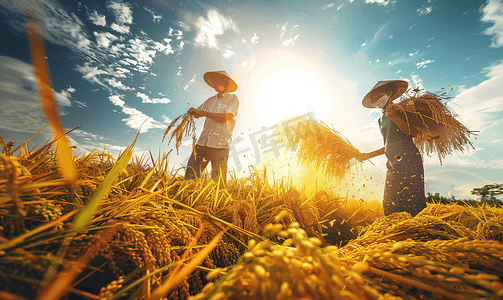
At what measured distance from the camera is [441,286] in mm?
335

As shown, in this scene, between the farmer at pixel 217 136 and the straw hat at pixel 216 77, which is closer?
the farmer at pixel 217 136

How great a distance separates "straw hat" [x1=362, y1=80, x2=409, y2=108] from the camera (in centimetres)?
321

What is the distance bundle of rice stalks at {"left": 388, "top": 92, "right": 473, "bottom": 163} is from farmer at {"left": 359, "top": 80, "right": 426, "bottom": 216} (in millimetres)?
161

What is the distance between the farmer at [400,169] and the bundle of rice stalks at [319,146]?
592 millimetres

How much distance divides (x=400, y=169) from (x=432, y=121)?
3.20 ft

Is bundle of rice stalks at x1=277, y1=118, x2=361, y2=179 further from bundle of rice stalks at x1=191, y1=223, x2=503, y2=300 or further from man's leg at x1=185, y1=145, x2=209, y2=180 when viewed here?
bundle of rice stalks at x1=191, y1=223, x2=503, y2=300

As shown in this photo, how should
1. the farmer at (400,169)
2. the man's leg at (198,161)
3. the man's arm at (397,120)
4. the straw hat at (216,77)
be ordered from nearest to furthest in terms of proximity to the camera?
the farmer at (400,169) → the man's arm at (397,120) → the man's leg at (198,161) → the straw hat at (216,77)

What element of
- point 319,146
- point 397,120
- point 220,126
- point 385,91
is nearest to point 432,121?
point 397,120

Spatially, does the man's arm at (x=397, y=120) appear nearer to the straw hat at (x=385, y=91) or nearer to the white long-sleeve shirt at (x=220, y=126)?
the straw hat at (x=385, y=91)

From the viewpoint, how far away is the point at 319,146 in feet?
11.3

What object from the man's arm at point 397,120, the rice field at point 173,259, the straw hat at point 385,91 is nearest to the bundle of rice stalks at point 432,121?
the man's arm at point 397,120

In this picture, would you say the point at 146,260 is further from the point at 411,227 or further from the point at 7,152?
the point at 411,227

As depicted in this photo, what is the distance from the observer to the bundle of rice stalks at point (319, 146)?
130 inches

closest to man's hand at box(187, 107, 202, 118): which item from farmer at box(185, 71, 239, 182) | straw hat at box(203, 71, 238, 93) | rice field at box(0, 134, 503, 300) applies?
farmer at box(185, 71, 239, 182)
